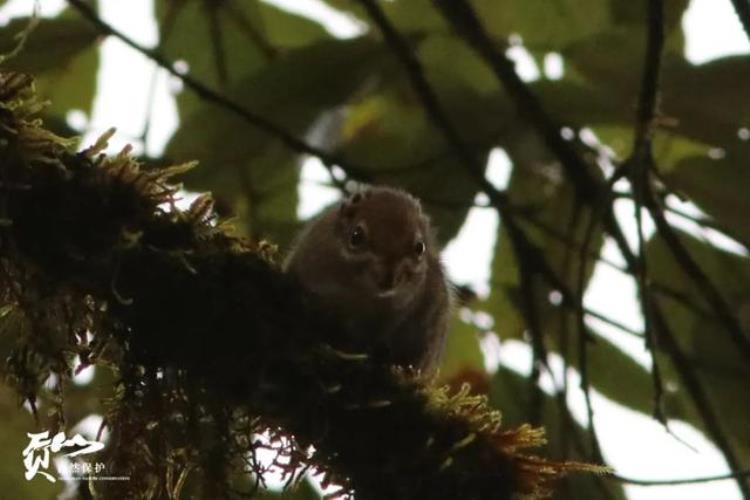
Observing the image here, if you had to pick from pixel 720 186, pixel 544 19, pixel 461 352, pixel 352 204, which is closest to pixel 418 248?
pixel 352 204

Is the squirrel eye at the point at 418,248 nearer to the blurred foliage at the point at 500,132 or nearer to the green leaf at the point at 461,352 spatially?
the blurred foliage at the point at 500,132

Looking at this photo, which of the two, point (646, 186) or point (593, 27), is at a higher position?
point (593, 27)

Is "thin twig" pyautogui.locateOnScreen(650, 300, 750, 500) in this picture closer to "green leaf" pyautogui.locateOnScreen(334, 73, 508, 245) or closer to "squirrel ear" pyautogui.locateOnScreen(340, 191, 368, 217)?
"green leaf" pyautogui.locateOnScreen(334, 73, 508, 245)

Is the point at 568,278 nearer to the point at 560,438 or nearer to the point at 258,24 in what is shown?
the point at 560,438

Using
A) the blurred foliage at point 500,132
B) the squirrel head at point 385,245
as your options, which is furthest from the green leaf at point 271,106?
the squirrel head at point 385,245

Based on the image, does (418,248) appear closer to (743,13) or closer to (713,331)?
(743,13)

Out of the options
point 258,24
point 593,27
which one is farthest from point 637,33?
point 258,24
